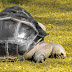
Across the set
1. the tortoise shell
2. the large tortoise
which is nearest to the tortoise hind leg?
the large tortoise

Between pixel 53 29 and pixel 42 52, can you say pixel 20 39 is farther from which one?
pixel 53 29

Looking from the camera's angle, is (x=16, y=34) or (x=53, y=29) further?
(x=53, y=29)

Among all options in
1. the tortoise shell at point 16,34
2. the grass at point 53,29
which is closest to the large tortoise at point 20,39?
the tortoise shell at point 16,34

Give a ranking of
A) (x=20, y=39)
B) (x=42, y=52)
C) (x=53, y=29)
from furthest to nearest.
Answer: (x=53, y=29), (x=42, y=52), (x=20, y=39)

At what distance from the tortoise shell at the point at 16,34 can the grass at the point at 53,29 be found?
197 mm

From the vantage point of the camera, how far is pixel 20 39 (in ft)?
9.98

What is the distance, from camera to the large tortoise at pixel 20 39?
303cm

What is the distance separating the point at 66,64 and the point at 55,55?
33 cm

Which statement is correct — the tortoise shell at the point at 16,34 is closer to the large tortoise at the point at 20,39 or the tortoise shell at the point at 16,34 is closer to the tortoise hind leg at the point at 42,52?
the large tortoise at the point at 20,39

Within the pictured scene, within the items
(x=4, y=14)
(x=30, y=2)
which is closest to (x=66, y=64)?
(x=4, y=14)

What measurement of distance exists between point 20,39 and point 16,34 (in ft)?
0.30

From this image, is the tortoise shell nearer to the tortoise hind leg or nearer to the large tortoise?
the large tortoise

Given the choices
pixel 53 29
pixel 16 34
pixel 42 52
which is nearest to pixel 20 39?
pixel 16 34

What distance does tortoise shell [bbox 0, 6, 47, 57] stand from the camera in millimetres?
3031
